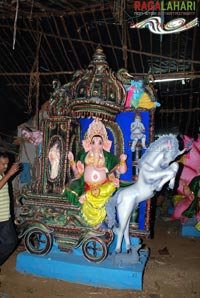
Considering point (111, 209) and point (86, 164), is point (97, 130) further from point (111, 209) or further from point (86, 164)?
point (111, 209)

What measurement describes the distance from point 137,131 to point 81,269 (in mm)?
2392

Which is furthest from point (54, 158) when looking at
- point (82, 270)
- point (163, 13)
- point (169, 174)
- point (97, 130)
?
point (163, 13)

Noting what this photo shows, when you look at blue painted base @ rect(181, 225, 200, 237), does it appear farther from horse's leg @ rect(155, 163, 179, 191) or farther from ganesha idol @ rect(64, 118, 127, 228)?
horse's leg @ rect(155, 163, 179, 191)

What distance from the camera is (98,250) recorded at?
4617 millimetres

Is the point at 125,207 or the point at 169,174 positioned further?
the point at 125,207

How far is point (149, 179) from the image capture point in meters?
4.33

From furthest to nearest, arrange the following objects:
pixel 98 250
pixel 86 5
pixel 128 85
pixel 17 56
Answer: pixel 17 56 < pixel 128 85 < pixel 98 250 < pixel 86 5

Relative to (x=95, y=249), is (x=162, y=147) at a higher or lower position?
higher

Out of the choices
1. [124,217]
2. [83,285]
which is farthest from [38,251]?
[124,217]

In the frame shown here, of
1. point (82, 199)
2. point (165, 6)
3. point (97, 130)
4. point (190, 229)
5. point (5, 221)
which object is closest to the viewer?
point (5, 221)

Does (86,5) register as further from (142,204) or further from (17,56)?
(142,204)

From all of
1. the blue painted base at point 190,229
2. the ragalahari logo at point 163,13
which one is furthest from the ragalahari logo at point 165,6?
the blue painted base at point 190,229

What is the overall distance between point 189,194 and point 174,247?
178 cm

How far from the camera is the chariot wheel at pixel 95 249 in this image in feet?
14.7
